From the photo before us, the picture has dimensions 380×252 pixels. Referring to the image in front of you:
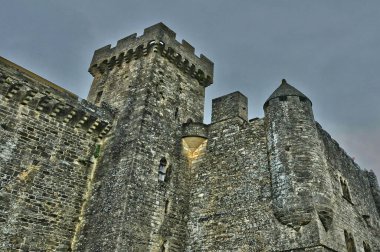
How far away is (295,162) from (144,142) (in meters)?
A: 5.01

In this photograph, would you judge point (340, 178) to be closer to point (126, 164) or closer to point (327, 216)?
point (327, 216)

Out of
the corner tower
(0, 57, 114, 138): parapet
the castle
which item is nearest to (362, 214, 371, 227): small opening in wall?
the castle

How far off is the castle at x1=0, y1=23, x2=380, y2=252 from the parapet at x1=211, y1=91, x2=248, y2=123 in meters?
0.05

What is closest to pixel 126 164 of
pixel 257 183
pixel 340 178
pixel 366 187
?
pixel 257 183

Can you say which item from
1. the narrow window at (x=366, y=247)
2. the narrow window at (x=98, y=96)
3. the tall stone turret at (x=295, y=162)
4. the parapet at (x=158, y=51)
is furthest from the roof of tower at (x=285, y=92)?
the narrow window at (x=98, y=96)

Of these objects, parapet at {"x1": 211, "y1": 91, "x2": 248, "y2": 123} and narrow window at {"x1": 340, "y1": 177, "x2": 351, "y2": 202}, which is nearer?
narrow window at {"x1": 340, "y1": 177, "x2": 351, "y2": 202}

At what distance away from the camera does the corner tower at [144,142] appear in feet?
34.1

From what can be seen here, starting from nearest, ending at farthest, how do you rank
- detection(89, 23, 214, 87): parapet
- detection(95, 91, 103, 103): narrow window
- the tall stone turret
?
1. the tall stone turret
2. detection(89, 23, 214, 87): parapet
3. detection(95, 91, 103, 103): narrow window

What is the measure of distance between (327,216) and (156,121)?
21.5ft

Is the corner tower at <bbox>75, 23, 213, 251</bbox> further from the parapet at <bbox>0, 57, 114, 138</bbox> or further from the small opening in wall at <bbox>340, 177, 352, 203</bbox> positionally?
the small opening in wall at <bbox>340, 177, 352, 203</bbox>

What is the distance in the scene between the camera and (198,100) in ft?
50.3

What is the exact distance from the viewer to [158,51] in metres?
14.2

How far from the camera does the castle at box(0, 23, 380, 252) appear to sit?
9906 millimetres

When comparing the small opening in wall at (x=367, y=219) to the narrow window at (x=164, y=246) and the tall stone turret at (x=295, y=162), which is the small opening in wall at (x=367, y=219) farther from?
the narrow window at (x=164, y=246)
